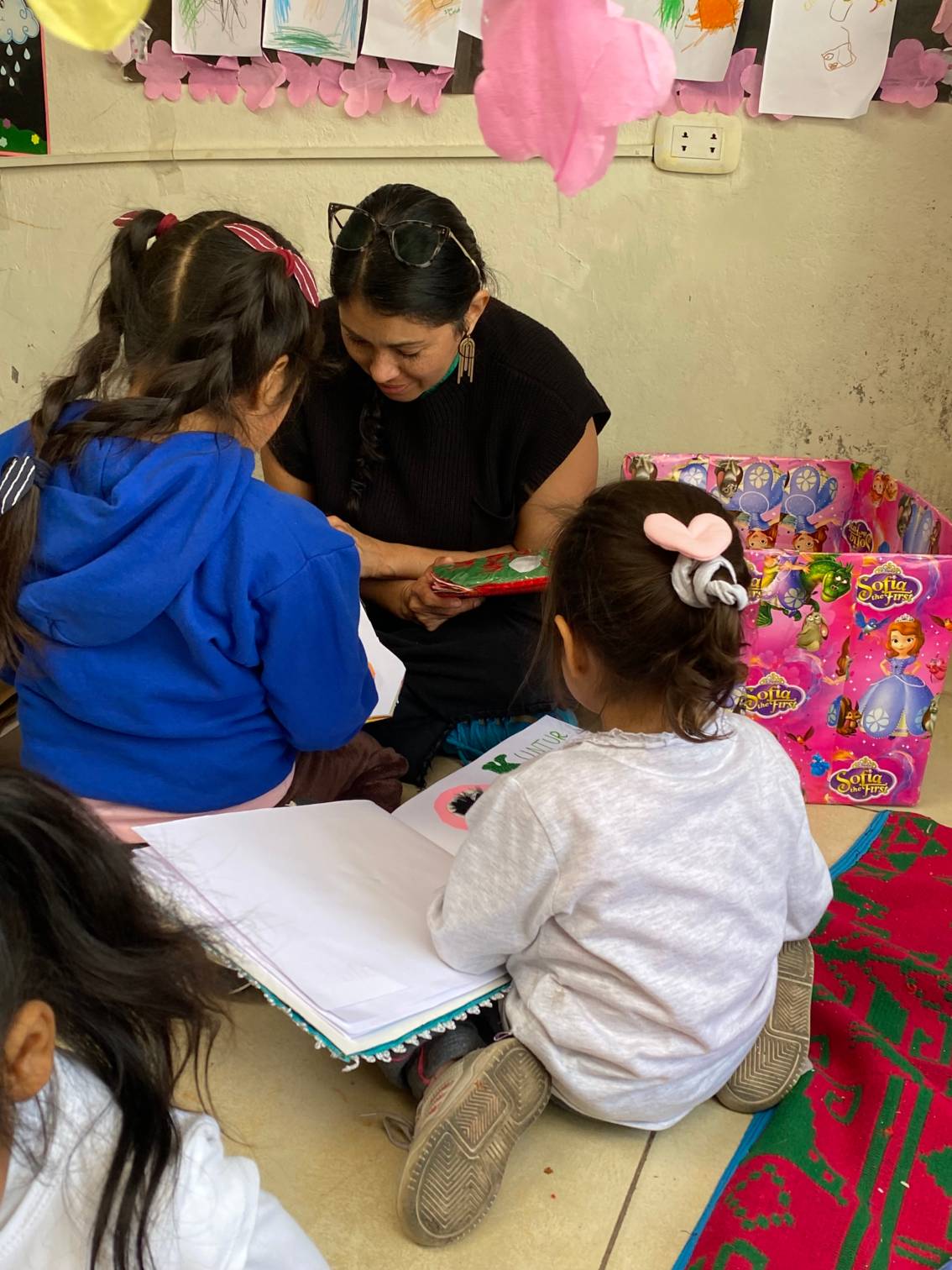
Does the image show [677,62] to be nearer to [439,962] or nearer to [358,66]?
[358,66]

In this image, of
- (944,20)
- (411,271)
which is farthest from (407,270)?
(944,20)

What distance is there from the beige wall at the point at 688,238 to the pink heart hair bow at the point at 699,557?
118cm

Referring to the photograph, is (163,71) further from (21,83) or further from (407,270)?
(407,270)

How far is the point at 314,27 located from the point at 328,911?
150 cm

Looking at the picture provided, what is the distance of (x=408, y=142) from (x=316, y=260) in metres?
0.28

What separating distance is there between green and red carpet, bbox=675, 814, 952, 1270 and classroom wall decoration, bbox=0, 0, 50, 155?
1918 millimetres

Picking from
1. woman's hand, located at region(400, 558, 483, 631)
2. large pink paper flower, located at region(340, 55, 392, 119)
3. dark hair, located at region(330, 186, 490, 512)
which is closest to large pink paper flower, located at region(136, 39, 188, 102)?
large pink paper flower, located at region(340, 55, 392, 119)

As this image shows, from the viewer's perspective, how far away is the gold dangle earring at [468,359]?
67.7 inches

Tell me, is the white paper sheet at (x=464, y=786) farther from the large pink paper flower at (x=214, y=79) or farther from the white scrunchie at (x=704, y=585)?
the large pink paper flower at (x=214, y=79)

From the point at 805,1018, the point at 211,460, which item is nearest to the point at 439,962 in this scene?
the point at 805,1018

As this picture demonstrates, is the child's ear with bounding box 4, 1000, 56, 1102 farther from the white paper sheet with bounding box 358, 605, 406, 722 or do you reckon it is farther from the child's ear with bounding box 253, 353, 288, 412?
the white paper sheet with bounding box 358, 605, 406, 722

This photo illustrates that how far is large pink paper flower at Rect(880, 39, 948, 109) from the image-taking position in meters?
1.84

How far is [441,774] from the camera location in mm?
1808

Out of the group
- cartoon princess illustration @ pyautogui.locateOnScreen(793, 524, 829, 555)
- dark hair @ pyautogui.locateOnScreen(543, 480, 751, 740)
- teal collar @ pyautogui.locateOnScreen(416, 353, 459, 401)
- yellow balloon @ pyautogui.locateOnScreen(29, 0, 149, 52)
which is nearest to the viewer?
yellow balloon @ pyautogui.locateOnScreen(29, 0, 149, 52)
